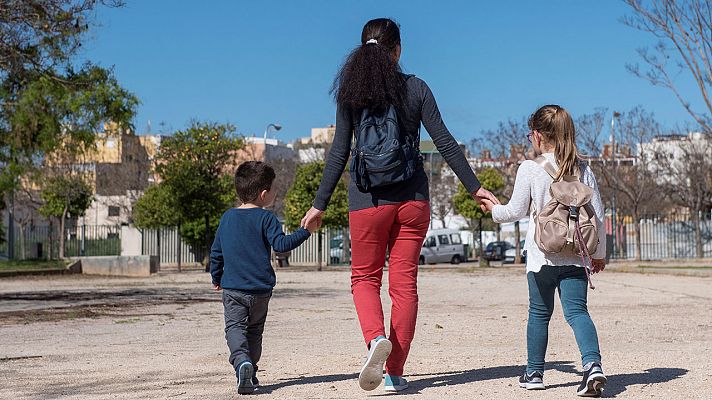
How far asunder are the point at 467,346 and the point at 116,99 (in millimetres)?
10510

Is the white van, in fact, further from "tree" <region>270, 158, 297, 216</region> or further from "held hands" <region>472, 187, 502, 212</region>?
"held hands" <region>472, 187, 502, 212</region>

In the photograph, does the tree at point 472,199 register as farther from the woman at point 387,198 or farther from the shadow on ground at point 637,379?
the woman at point 387,198

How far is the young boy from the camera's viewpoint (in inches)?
235

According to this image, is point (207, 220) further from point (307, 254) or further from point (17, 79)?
point (17, 79)

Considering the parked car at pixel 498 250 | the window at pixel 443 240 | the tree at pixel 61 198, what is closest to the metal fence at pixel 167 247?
the tree at pixel 61 198

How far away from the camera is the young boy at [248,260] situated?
5973mm

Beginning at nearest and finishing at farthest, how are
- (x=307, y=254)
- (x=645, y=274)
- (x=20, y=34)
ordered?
(x=20, y=34) → (x=645, y=274) → (x=307, y=254)

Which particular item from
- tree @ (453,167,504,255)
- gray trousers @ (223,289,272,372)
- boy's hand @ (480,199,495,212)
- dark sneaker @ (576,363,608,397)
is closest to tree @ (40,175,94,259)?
tree @ (453,167,504,255)

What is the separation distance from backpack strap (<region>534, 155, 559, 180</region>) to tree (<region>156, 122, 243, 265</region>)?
108 ft

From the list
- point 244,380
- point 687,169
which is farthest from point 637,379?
point 687,169

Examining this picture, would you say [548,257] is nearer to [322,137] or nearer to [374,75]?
[374,75]

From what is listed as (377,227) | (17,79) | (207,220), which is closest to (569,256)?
(377,227)

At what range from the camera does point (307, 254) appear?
51438 millimetres

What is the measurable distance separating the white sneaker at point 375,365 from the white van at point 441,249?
156 ft
